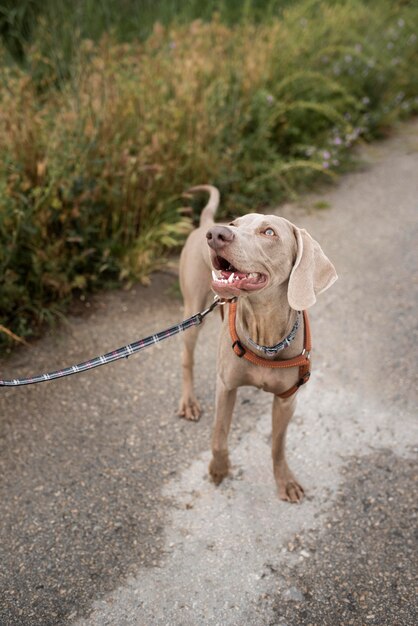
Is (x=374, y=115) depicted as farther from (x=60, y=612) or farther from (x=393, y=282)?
(x=60, y=612)

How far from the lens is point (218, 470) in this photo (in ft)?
10.1

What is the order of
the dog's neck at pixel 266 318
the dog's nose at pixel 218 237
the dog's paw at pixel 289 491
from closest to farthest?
the dog's nose at pixel 218 237 < the dog's neck at pixel 266 318 < the dog's paw at pixel 289 491

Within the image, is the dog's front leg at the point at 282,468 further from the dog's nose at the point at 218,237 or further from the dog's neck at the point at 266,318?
the dog's nose at the point at 218,237

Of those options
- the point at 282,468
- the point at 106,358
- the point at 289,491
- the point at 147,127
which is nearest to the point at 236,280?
the point at 106,358

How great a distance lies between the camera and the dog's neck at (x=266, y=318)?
2.48 metres

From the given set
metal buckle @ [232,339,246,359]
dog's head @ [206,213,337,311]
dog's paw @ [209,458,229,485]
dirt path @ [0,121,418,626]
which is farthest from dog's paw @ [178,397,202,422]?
dog's head @ [206,213,337,311]

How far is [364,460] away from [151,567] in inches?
51.0

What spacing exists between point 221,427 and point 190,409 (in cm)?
67

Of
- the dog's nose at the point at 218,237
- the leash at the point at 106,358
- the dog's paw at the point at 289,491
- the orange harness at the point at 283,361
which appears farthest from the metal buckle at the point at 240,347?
the dog's paw at the point at 289,491

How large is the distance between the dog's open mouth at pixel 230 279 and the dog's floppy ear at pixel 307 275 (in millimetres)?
128

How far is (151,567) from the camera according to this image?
2713 mm

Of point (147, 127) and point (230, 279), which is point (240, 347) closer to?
point (230, 279)

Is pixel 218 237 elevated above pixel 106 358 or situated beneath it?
elevated above

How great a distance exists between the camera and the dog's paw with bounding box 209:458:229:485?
120 inches
